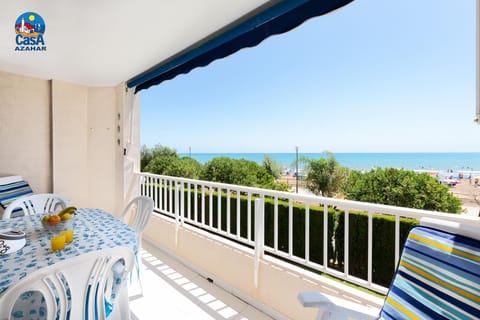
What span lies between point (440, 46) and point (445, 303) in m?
10.6

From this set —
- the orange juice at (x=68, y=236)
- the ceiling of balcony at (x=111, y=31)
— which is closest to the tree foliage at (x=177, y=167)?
the ceiling of balcony at (x=111, y=31)

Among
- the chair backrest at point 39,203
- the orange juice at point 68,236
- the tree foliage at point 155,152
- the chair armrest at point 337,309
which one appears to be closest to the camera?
the chair armrest at point 337,309

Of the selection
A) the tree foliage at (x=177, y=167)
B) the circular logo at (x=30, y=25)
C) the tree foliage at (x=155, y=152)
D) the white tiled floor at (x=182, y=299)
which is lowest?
the white tiled floor at (x=182, y=299)

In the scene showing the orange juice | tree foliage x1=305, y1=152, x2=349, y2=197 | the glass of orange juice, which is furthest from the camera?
tree foliage x1=305, y1=152, x2=349, y2=197

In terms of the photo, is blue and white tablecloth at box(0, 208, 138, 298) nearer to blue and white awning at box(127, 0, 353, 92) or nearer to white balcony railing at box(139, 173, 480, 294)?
white balcony railing at box(139, 173, 480, 294)

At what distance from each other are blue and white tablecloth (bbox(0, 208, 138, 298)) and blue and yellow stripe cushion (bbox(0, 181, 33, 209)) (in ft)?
5.19

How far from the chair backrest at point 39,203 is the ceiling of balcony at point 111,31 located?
162cm

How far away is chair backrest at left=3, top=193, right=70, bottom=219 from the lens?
223 cm

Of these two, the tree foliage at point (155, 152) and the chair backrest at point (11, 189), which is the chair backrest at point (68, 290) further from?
the tree foliage at point (155, 152)

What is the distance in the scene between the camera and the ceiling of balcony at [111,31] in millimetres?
1924

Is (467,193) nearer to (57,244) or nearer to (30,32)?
(57,244)

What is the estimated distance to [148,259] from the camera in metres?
2.94

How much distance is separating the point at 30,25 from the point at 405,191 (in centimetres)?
436

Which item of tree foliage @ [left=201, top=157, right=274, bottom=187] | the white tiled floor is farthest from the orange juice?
tree foliage @ [left=201, top=157, right=274, bottom=187]
